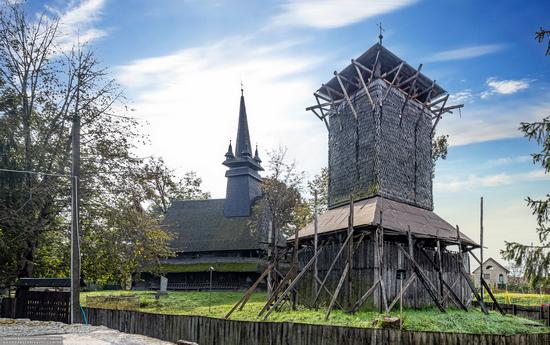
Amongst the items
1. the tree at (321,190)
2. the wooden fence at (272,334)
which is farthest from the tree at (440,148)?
the wooden fence at (272,334)

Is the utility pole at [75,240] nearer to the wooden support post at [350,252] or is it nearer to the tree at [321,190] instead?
the wooden support post at [350,252]

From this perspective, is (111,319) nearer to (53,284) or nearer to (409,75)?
(53,284)

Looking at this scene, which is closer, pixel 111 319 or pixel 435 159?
pixel 111 319

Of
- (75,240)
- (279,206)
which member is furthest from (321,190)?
(75,240)

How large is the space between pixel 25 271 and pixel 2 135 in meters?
7.01

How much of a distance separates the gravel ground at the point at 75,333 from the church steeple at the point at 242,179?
2563cm

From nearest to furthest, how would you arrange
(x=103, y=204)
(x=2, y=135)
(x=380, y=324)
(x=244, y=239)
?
1. (x=380, y=324)
2. (x=2, y=135)
3. (x=103, y=204)
4. (x=244, y=239)

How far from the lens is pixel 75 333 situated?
52.8 feet

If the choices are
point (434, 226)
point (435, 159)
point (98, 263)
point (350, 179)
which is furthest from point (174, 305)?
point (435, 159)

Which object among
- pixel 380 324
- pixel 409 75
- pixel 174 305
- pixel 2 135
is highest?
pixel 409 75

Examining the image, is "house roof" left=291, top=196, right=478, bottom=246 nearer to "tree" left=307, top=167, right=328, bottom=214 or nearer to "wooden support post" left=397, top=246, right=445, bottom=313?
"wooden support post" left=397, top=246, right=445, bottom=313

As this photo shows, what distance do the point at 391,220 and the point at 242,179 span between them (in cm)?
2518

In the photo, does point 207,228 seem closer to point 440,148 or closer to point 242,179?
point 242,179

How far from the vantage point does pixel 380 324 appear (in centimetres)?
1506
